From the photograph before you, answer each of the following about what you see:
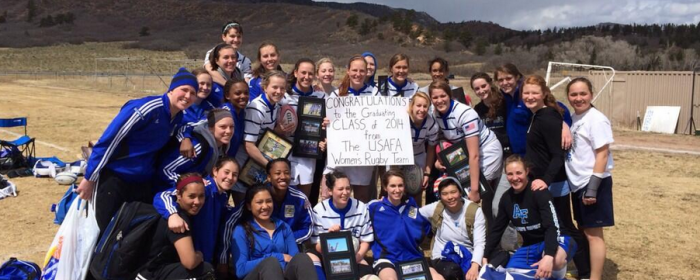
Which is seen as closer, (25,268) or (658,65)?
(25,268)

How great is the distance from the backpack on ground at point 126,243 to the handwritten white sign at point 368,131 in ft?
6.83

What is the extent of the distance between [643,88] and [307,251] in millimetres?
17854

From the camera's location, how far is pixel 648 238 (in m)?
7.81

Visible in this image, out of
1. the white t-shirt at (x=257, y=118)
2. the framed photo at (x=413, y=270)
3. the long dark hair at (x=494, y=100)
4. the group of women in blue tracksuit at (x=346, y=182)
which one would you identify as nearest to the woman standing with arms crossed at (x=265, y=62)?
the group of women in blue tracksuit at (x=346, y=182)

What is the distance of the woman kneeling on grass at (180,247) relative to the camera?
4.56m

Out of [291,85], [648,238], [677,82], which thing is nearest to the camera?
[291,85]

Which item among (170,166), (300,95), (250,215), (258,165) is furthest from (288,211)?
(300,95)

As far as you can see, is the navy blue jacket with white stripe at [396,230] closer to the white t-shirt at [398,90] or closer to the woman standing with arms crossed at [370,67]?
the white t-shirt at [398,90]

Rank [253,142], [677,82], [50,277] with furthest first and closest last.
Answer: [677,82] → [253,142] → [50,277]

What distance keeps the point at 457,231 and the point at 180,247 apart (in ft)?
7.78

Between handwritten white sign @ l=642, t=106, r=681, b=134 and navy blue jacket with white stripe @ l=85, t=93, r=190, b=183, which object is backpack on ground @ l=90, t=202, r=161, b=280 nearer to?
navy blue jacket with white stripe @ l=85, t=93, r=190, b=183

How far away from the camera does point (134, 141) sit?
180 inches

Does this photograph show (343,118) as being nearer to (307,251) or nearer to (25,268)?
(307,251)

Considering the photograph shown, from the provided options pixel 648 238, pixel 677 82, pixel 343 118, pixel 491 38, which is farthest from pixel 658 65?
pixel 491 38
